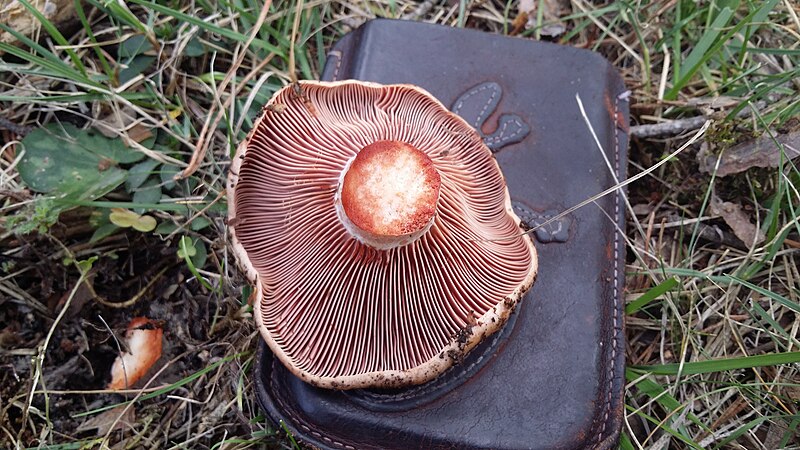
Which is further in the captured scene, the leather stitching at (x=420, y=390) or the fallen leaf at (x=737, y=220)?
the fallen leaf at (x=737, y=220)

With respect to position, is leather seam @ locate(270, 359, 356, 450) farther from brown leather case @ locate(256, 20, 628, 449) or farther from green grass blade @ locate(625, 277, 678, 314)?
green grass blade @ locate(625, 277, 678, 314)

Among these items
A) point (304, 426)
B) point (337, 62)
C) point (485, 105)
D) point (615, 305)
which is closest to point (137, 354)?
point (304, 426)

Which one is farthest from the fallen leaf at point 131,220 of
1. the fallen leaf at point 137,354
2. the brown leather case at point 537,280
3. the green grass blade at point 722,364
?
the green grass blade at point 722,364

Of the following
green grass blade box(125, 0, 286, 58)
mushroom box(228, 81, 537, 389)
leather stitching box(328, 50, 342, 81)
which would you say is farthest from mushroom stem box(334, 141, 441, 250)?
green grass blade box(125, 0, 286, 58)

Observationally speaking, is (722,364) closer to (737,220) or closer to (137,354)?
(737,220)

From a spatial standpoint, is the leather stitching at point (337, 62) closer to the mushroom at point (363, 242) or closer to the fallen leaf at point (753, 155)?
the mushroom at point (363, 242)

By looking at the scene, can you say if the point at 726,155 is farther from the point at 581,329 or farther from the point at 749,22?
the point at 581,329
